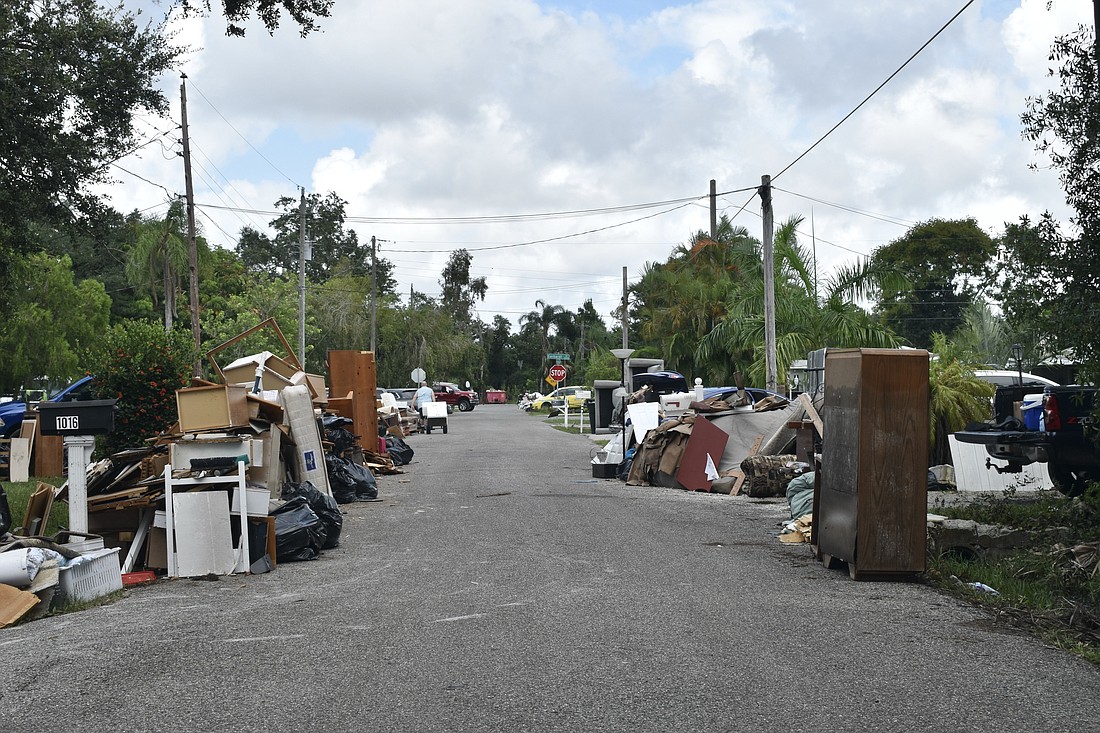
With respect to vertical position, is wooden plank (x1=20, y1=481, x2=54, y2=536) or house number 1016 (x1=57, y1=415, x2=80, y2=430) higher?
house number 1016 (x1=57, y1=415, x2=80, y2=430)

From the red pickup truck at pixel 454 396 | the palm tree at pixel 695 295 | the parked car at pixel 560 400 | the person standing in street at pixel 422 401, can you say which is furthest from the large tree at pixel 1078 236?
the red pickup truck at pixel 454 396

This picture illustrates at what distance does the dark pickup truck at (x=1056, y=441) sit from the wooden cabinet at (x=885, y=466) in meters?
1.94

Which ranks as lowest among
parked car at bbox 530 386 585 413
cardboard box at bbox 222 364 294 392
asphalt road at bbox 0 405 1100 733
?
parked car at bbox 530 386 585 413

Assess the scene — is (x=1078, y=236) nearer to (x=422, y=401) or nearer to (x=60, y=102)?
(x=60, y=102)

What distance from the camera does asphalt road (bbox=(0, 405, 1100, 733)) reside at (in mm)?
5352

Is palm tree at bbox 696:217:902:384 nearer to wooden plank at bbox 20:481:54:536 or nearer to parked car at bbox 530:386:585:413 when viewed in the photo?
wooden plank at bbox 20:481:54:536

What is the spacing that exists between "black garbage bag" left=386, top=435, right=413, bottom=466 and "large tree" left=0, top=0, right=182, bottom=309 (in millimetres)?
9812

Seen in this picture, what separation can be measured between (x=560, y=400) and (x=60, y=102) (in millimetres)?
53364

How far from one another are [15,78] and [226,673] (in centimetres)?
1019

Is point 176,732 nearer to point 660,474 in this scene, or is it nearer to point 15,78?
point 15,78

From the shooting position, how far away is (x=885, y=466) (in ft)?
30.4

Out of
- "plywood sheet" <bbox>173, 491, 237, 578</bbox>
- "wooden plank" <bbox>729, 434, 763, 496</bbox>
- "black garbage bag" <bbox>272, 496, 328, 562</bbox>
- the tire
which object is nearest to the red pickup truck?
"wooden plank" <bbox>729, 434, 763, 496</bbox>

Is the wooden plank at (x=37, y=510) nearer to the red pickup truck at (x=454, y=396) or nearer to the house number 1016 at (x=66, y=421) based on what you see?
the house number 1016 at (x=66, y=421)

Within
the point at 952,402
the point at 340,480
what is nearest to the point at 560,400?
the point at 952,402
